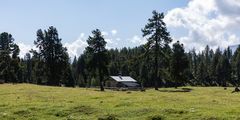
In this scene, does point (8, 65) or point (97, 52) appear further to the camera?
point (8, 65)

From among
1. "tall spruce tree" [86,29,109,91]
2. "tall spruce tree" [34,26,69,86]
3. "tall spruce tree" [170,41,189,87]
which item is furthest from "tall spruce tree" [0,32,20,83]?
"tall spruce tree" [170,41,189,87]

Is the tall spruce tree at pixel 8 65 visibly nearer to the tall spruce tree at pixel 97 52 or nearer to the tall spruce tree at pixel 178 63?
the tall spruce tree at pixel 97 52

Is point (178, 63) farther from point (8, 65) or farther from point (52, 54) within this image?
point (8, 65)

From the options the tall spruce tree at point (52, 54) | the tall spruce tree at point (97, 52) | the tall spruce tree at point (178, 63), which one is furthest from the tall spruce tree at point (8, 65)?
the tall spruce tree at point (178, 63)

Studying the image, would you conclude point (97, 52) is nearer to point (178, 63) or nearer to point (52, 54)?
point (52, 54)

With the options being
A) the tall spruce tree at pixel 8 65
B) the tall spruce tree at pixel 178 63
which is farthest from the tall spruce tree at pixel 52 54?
the tall spruce tree at pixel 178 63

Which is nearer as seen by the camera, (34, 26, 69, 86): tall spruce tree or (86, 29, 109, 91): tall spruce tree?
(86, 29, 109, 91): tall spruce tree

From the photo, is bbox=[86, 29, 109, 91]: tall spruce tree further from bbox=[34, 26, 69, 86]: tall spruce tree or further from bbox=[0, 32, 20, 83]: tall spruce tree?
bbox=[0, 32, 20, 83]: tall spruce tree

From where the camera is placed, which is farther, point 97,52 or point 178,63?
point 178,63

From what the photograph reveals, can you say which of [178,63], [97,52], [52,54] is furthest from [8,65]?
[178,63]

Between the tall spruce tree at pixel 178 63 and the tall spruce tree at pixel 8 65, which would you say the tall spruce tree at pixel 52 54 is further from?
the tall spruce tree at pixel 178 63

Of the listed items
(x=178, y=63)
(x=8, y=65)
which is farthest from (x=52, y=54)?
(x=178, y=63)

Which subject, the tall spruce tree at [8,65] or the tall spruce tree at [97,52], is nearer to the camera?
the tall spruce tree at [97,52]

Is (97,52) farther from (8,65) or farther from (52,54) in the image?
(8,65)
